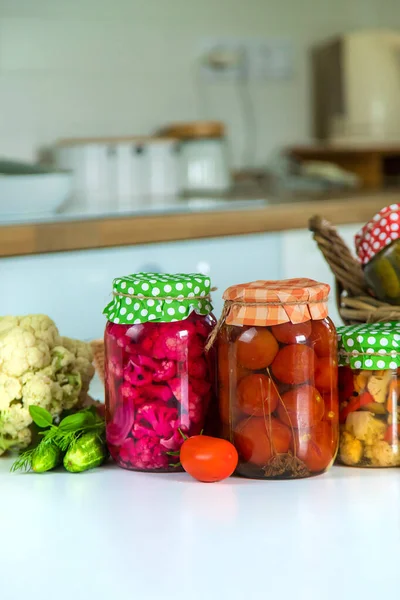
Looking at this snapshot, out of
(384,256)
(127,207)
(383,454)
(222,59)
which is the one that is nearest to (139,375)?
(383,454)

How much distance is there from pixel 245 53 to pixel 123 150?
2.35 feet

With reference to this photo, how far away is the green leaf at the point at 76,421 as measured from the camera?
827 millimetres

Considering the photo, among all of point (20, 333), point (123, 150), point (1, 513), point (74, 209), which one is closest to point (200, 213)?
point (74, 209)

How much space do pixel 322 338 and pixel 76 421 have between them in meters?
0.25

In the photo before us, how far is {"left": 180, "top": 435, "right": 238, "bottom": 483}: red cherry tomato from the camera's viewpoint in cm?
76

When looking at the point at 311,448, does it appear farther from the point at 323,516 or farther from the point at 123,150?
the point at 123,150

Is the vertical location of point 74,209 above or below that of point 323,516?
above

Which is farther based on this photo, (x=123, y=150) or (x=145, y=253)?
(x=123, y=150)

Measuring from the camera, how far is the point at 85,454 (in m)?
0.81

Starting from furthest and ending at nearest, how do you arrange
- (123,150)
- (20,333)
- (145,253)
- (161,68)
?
(161,68)
(123,150)
(145,253)
(20,333)

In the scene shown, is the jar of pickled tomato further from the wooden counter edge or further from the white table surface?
the wooden counter edge

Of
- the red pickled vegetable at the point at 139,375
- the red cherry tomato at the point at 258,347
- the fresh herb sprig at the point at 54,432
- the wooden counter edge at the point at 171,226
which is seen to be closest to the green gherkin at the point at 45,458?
the fresh herb sprig at the point at 54,432

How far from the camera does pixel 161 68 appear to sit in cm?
288

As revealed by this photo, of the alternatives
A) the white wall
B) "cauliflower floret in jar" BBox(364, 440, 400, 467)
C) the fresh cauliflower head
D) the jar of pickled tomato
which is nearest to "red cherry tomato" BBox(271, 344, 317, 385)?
the jar of pickled tomato
